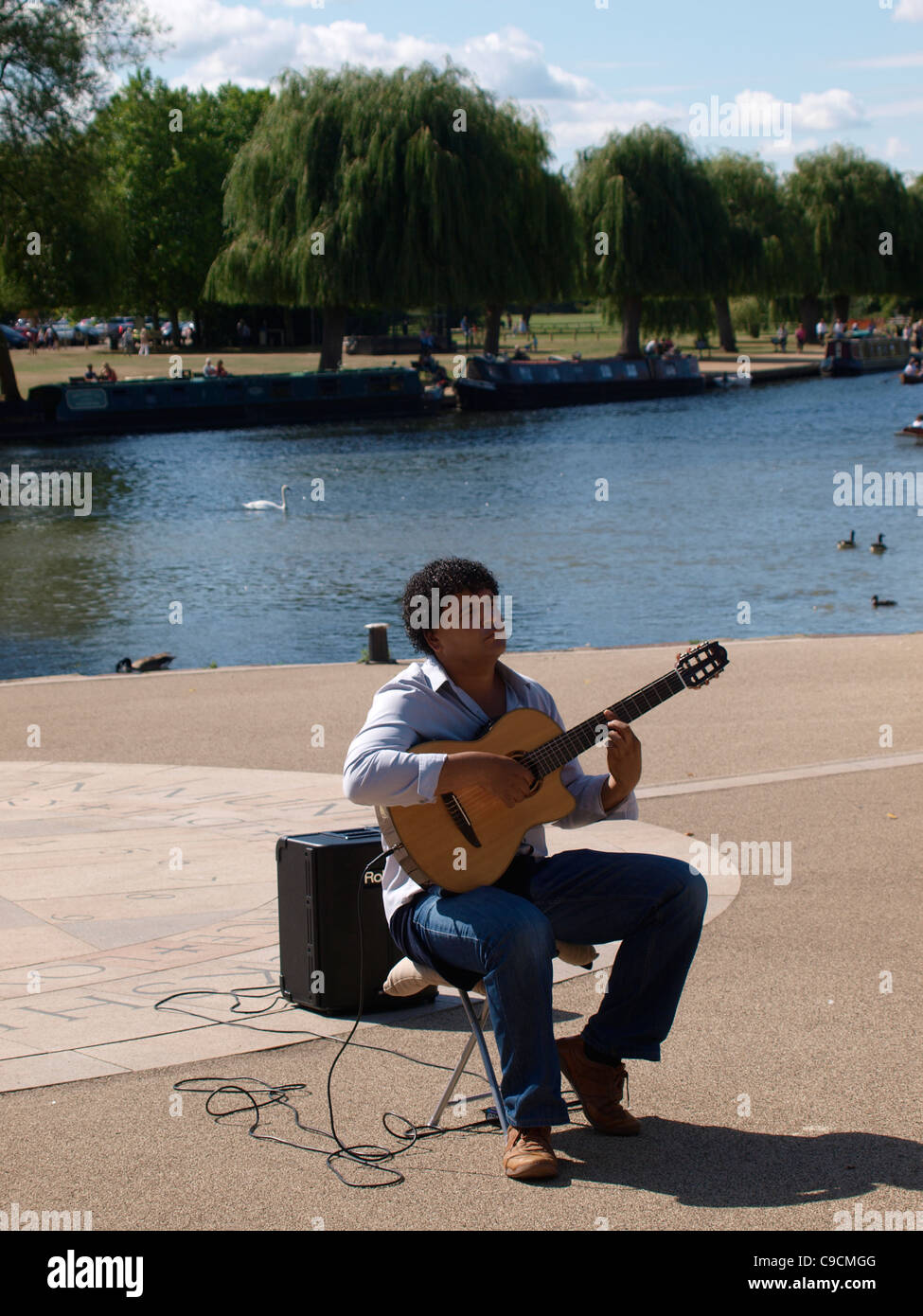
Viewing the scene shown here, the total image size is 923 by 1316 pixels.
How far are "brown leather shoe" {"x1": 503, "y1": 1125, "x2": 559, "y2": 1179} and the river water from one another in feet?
48.9

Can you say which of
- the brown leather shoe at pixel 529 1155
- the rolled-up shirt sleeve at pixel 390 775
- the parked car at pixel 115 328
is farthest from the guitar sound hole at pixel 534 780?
the parked car at pixel 115 328

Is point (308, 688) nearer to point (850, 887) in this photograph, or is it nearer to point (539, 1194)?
point (850, 887)

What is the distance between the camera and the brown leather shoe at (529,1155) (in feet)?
13.6

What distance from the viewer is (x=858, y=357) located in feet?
268

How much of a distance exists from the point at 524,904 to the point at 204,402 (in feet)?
177

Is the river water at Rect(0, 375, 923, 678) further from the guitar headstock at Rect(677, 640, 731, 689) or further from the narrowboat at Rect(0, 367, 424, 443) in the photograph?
the guitar headstock at Rect(677, 640, 731, 689)

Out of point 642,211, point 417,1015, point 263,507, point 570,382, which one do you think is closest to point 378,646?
point 417,1015

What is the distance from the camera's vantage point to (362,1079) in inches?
195

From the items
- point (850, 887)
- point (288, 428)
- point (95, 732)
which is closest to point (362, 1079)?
point (850, 887)

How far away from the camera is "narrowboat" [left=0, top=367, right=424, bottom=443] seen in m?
54.1

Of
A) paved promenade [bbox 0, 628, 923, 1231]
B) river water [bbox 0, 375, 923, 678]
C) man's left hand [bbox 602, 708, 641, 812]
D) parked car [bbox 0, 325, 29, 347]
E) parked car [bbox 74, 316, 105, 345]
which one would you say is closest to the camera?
paved promenade [bbox 0, 628, 923, 1231]

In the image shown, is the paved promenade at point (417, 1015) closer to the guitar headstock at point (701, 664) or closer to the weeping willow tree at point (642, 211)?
the guitar headstock at point (701, 664)

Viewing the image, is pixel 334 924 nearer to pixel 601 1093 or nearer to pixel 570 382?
pixel 601 1093

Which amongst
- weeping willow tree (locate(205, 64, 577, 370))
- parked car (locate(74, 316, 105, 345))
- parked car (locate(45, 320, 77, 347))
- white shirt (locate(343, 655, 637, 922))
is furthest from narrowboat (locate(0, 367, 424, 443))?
white shirt (locate(343, 655, 637, 922))
